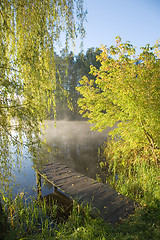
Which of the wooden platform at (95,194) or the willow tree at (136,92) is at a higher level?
the willow tree at (136,92)

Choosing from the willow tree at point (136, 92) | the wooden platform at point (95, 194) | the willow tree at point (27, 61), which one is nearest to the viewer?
the willow tree at point (27, 61)

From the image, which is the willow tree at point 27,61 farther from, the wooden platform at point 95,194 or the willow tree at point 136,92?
the willow tree at point 136,92

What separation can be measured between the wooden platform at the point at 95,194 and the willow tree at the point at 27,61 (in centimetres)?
216

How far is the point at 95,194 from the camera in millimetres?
4188

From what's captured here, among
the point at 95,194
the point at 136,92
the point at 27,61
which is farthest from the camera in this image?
the point at 136,92

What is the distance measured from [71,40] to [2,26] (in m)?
1.17

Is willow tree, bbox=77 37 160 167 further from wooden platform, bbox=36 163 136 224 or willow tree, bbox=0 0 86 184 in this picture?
willow tree, bbox=0 0 86 184

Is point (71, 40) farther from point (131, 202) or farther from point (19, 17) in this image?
point (131, 202)

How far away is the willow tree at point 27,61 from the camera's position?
8.17ft

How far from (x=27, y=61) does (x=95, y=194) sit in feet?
11.6

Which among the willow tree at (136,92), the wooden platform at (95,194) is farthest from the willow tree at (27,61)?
the willow tree at (136,92)

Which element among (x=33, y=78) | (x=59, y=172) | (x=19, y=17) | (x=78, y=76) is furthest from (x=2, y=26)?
(x=78, y=76)

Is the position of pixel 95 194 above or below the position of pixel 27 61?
below

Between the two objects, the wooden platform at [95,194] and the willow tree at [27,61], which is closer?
the willow tree at [27,61]
